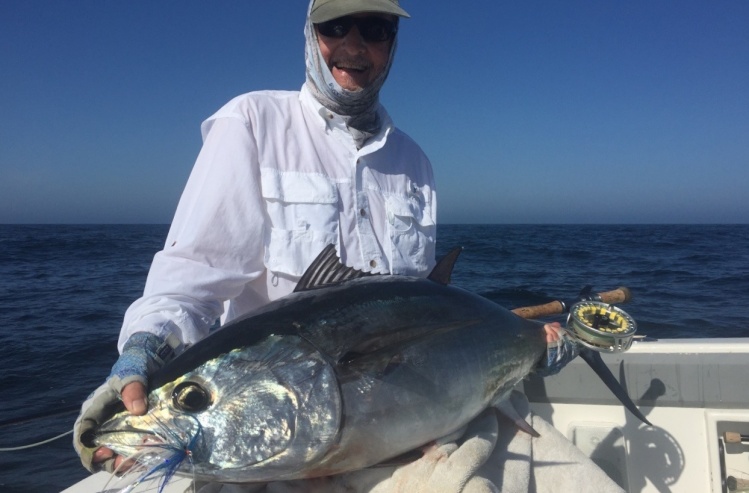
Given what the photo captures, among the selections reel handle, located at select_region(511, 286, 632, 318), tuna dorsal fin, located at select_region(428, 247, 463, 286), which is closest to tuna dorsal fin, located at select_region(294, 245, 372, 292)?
tuna dorsal fin, located at select_region(428, 247, 463, 286)

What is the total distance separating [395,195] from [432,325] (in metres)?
0.99

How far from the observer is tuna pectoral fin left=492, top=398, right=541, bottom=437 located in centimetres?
221

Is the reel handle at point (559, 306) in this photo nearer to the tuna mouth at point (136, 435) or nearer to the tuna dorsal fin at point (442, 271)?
the tuna dorsal fin at point (442, 271)

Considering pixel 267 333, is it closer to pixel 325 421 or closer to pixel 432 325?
pixel 325 421

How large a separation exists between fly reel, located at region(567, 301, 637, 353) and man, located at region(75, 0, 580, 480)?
0.17 m

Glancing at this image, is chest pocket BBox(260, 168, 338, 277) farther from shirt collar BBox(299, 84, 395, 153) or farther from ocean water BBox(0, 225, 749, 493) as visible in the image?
ocean water BBox(0, 225, 749, 493)

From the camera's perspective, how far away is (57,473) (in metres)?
5.48

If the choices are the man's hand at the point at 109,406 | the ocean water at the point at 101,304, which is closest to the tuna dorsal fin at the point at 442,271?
the man's hand at the point at 109,406

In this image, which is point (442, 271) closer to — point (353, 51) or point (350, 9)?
point (353, 51)

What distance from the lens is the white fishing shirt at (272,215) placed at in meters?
2.10

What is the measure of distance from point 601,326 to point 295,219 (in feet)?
5.26

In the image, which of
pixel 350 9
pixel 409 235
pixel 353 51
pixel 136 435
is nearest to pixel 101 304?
pixel 409 235

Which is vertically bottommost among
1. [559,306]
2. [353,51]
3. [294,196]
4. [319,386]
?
[559,306]

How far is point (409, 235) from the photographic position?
2.81m
